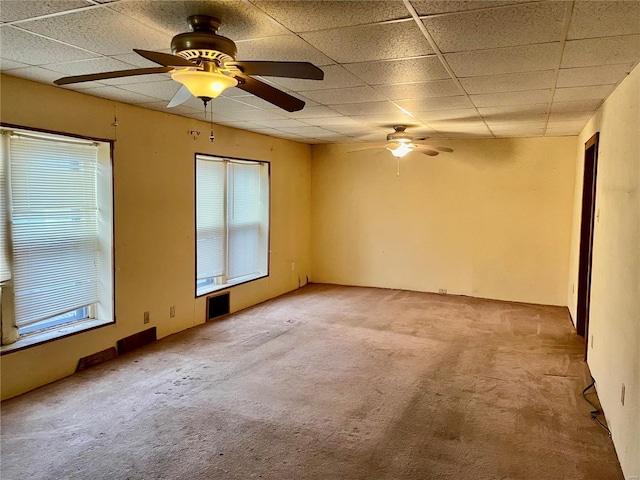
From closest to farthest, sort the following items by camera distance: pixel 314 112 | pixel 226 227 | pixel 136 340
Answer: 1. pixel 136 340
2. pixel 314 112
3. pixel 226 227

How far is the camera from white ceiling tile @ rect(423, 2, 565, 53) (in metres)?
2.07

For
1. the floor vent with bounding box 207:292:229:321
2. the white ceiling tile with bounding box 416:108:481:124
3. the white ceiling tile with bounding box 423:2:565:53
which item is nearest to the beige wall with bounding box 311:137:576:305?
the white ceiling tile with bounding box 416:108:481:124

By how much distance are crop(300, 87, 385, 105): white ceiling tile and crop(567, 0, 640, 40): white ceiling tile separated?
1592mm

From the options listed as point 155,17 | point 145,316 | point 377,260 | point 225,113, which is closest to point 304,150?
point 377,260

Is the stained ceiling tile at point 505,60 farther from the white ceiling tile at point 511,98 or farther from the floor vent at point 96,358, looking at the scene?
the floor vent at point 96,358

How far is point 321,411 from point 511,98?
9.51ft

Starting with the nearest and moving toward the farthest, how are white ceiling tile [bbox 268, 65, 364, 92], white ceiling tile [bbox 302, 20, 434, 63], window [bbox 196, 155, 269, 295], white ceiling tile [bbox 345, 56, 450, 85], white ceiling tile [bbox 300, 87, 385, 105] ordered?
white ceiling tile [bbox 302, 20, 434, 63] < white ceiling tile [bbox 345, 56, 450, 85] < white ceiling tile [bbox 268, 65, 364, 92] < white ceiling tile [bbox 300, 87, 385, 105] < window [bbox 196, 155, 269, 295]

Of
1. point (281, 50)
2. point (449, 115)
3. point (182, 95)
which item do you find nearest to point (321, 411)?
point (182, 95)

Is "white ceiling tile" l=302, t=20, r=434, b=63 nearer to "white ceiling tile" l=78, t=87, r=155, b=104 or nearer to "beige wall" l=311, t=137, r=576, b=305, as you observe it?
"white ceiling tile" l=78, t=87, r=155, b=104

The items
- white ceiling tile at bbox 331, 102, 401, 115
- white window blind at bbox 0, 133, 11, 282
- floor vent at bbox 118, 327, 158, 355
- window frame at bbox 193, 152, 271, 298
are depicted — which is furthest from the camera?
window frame at bbox 193, 152, 271, 298

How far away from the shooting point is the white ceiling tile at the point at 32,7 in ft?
6.72

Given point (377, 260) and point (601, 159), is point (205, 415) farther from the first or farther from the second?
point (377, 260)

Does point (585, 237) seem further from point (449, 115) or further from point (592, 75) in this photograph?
point (592, 75)

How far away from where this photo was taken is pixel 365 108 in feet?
14.5
